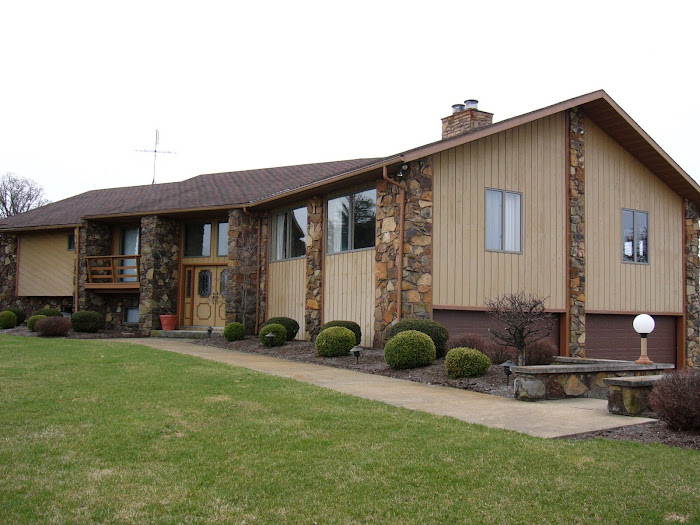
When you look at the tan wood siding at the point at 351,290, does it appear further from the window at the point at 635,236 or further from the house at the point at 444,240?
the window at the point at 635,236

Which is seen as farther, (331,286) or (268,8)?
(331,286)

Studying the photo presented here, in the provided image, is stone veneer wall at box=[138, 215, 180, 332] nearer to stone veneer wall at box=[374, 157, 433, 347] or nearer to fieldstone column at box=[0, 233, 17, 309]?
fieldstone column at box=[0, 233, 17, 309]

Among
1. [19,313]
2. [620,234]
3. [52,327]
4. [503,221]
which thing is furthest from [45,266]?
[620,234]

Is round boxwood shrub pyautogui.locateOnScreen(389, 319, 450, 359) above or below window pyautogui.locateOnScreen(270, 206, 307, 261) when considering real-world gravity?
below

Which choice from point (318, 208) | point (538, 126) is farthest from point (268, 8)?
point (538, 126)

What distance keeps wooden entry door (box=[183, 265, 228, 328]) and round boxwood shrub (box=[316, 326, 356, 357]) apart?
24.7 ft

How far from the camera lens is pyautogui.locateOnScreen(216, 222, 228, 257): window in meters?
20.1

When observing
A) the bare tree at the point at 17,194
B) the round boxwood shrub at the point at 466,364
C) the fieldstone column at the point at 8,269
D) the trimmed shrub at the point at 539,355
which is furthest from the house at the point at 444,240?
the bare tree at the point at 17,194

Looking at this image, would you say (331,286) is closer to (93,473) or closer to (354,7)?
(354,7)

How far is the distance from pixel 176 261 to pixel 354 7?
11.2 m

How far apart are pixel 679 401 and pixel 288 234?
1268cm

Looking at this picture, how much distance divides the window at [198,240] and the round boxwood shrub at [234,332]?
154 inches

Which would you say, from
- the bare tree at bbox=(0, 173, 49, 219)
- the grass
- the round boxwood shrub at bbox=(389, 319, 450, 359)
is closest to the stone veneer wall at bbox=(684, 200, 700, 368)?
the round boxwood shrub at bbox=(389, 319, 450, 359)

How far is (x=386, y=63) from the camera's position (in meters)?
15.5
